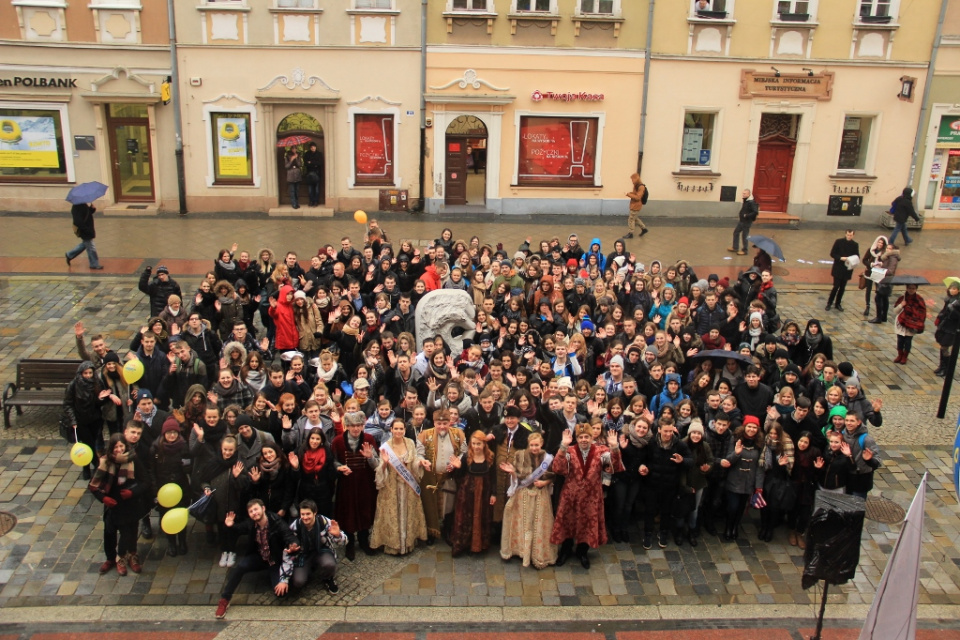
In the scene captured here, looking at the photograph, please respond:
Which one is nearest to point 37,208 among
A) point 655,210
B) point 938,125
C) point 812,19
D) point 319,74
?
point 319,74

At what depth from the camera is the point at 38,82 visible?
21172 mm

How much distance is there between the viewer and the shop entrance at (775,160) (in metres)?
23.0

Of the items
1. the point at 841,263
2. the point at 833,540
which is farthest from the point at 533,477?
the point at 841,263

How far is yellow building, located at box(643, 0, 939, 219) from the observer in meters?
22.0

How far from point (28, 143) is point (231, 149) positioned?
4.81 meters

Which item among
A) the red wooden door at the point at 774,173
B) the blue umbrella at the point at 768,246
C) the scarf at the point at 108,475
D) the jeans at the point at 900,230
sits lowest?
the scarf at the point at 108,475

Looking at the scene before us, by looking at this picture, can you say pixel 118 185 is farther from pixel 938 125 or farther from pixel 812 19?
pixel 938 125

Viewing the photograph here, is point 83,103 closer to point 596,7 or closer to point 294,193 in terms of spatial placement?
point 294,193

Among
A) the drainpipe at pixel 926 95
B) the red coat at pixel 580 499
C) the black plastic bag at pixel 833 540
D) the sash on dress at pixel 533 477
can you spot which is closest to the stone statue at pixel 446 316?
the sash on dress at pixel 533 477

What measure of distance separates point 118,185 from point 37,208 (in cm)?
196

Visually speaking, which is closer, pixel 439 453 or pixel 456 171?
pixel 439 453

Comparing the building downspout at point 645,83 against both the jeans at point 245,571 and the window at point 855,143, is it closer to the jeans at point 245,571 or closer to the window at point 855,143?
the window at point 855,143

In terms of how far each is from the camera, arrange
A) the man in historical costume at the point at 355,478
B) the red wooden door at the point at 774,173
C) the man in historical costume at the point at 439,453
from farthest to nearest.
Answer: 1. the red wooden door at the point at 774,173
2. the man in historical costume at the point at 439,453
3. the man in historical costume at the point at 355,478

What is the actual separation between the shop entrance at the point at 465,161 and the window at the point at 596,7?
3660mm
